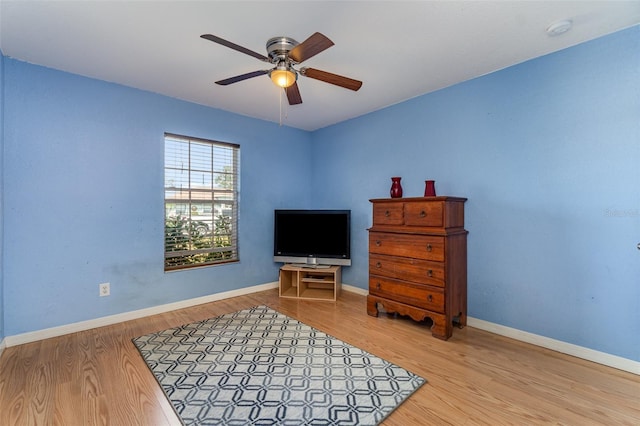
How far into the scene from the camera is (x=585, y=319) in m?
2.18

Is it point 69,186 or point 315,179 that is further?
point 315,179

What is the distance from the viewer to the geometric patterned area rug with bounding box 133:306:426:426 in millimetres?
1590

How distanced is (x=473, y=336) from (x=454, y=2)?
2583mm

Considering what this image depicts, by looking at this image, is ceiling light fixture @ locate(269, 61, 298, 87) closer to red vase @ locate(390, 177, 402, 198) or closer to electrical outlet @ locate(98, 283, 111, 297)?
red vase @ locate(390, 177, 402, 198)

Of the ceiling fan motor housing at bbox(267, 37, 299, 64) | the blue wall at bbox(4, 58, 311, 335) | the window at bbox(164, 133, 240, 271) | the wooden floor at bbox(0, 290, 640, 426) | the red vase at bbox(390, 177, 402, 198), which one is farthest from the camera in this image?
the window at bbox(164, 133, 240, 271)

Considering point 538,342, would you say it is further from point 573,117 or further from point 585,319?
point 573,117

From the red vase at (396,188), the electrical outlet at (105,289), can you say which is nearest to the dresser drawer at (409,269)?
the red vase at (396,188)

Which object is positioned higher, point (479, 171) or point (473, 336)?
point (479, 171)

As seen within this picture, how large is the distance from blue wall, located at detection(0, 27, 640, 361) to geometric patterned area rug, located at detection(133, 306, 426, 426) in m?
0.98

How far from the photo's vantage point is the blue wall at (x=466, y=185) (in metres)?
2.08

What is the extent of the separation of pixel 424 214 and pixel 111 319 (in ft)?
10.5

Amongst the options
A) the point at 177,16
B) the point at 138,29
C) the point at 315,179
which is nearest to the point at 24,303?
the point at 138,29

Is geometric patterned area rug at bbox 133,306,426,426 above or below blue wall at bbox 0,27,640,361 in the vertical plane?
below

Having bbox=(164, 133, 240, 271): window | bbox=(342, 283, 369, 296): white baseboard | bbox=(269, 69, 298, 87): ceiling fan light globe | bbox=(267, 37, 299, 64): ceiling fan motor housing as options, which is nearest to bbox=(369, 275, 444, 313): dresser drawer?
bbox=(342, 283, 369, 296): white baseboard
